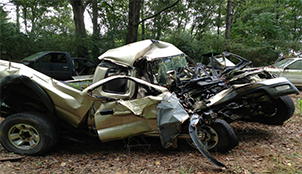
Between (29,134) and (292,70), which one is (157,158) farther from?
(292,70)

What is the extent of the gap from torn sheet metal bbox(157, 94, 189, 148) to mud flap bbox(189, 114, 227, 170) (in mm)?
140

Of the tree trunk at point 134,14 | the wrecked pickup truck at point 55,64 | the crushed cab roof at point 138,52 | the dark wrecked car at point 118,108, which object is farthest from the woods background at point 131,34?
the dark wrecked car at point 118,108

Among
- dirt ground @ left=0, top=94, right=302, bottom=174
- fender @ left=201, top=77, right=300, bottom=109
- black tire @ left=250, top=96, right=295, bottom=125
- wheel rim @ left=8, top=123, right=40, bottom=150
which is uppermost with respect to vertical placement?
fender @ left=201, top=77, right=300, bottom=109

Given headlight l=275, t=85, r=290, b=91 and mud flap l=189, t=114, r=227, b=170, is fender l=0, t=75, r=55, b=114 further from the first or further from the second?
headlight l=275, t=85, r=290, b=91

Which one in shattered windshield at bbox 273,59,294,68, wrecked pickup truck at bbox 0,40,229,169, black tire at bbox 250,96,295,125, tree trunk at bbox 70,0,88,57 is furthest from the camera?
tree trunk at bbox 70,0,88,57

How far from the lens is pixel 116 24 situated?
13352 millimetres

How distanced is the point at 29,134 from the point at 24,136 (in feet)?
0.31

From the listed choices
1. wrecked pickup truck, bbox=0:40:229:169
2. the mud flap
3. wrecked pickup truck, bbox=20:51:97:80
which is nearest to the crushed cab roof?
wrecked pickup truck, bbox=0:40:229:169

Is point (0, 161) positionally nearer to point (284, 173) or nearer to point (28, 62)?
point (284, 173)

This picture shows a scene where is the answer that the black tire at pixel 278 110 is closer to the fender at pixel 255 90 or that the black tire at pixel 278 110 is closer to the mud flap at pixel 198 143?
the fender at pixel 255 90

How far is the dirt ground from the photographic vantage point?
307 centimetres

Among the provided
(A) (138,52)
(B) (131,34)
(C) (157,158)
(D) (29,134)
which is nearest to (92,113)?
(D) (29,134)

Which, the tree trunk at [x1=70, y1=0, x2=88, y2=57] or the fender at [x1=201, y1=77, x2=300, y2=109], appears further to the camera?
the tree trunk at [x1=70, y1=0, x2=88, y2=57]

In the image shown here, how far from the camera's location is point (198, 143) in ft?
9.93
